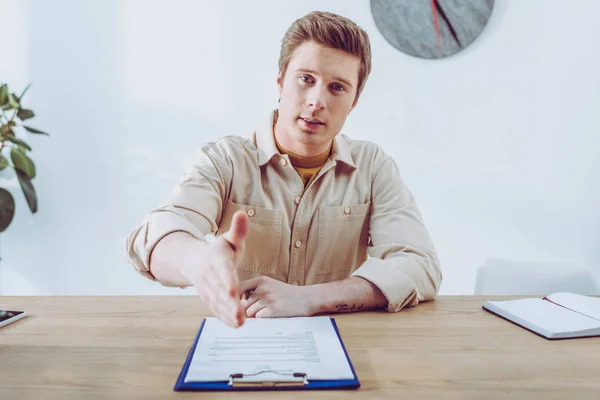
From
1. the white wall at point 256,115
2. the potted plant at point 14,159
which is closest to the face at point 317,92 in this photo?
the white wall at point 256,115

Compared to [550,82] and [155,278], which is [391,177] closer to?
[155,278]

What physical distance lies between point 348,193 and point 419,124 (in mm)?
1177

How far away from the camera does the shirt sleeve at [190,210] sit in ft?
3.16

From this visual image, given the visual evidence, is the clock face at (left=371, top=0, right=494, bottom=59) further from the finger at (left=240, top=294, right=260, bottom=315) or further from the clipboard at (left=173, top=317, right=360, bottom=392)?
the clipboard at (left=173, top=317, right=360, bottom=392)

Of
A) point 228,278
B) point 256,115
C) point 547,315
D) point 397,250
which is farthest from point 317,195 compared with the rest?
point 256,115

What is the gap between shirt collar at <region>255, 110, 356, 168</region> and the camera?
1366 mm

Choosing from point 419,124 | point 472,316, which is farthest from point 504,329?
point 419,124

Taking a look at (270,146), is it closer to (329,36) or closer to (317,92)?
(317,92)

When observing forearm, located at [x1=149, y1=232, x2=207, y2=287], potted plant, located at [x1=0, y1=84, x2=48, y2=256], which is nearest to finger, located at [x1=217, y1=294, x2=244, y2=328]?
forearm, located at [x1=149, y1=232, x2=207, y2=287]

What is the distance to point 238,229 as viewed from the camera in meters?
0.66

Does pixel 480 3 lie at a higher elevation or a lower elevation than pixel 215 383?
higher

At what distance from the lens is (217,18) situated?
2.37 meters

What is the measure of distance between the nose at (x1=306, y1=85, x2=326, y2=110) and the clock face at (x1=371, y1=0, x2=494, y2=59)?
50.0 inches

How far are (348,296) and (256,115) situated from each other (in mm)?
1591
